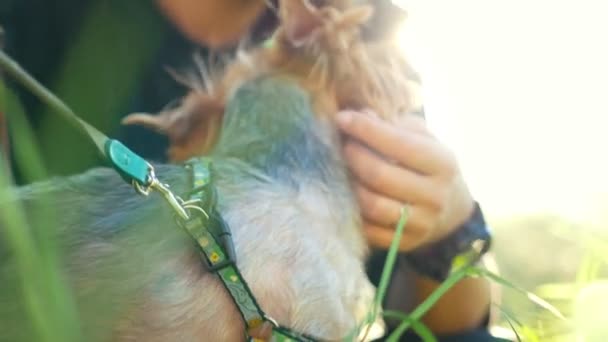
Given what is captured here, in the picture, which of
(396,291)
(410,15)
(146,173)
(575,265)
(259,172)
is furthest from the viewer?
(575,265)

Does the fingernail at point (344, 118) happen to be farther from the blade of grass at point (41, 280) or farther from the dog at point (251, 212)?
the blade of grass at point (41, 280)

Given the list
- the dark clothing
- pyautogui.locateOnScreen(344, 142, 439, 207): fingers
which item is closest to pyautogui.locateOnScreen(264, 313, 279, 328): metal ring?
pyautogui.locateOnScreen(344, 142, 439, 207): fingers

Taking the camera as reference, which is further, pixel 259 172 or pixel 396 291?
pixel 396 291

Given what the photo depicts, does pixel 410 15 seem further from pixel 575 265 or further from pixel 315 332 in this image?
pixel 575 265

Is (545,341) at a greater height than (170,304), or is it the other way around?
(170,304)

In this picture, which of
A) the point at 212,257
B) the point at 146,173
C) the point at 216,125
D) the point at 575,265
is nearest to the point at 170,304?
the point at 212,257

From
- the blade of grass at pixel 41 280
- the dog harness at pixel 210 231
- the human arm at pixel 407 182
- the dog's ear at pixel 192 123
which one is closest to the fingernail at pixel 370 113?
the human arm at pixel 407 182

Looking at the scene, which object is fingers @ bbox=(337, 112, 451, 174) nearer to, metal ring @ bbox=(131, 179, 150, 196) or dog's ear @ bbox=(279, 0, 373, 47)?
dog's ear @ bbox=(279, 0, 373, 47)

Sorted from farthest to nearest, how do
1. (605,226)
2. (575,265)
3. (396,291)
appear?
(575,265)
(396,291)
(605,226)
